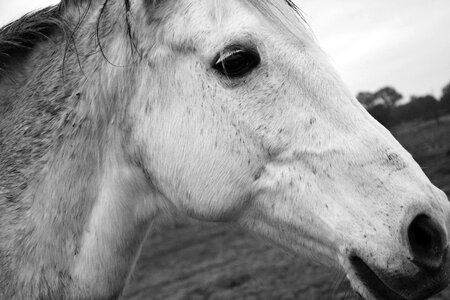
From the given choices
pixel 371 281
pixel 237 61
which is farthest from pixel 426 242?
pixel 237 61

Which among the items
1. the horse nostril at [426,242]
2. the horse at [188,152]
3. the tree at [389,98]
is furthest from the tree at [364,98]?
the tree at [389,98]

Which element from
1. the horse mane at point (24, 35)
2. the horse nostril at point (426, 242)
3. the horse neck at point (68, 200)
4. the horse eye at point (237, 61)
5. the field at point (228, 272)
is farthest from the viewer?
the field at point (228, 272)

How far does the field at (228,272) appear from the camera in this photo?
7926 mm

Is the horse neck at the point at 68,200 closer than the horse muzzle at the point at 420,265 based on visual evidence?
No

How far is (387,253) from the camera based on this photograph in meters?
1.74

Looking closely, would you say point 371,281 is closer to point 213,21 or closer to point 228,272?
point 213,21

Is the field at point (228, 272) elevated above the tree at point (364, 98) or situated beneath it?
situated beneath

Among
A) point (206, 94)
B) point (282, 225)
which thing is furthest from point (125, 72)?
point (282, 225)

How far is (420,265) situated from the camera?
1724 mm

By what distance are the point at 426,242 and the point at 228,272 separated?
342 inches

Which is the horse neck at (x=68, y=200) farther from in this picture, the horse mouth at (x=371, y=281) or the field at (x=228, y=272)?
the field at (x=228, y=272)

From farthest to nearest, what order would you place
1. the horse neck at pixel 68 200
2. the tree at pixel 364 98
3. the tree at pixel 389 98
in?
the tree at pixel 389 98 → the tree at pixel 364 98 → the horse neck at pixel 68 200

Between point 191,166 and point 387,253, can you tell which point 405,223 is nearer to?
point 387,253

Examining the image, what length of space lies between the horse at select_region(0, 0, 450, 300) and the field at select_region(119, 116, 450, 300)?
7.33ft
